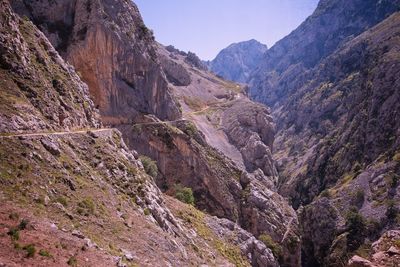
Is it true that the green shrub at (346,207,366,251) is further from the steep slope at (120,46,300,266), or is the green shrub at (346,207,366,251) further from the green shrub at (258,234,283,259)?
the green shrub at (258,234,283,259)

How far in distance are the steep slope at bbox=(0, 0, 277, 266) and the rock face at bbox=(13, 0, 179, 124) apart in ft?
72.6

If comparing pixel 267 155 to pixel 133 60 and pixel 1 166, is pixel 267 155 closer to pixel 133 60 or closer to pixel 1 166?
pixel 133 60

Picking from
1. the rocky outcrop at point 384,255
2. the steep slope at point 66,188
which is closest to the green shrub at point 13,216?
the steep slope at point 66,188

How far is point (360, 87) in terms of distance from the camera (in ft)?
566

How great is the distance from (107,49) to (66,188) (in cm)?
5500

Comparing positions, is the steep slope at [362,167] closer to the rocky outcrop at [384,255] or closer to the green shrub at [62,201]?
the green shrub at [62,201]

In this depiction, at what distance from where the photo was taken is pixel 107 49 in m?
82.3

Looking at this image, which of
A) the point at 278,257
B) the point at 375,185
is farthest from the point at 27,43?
the point at 375,185

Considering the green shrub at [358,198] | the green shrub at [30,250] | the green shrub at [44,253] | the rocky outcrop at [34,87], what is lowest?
the green shrub at [358,198]

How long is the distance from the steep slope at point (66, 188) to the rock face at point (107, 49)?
72.6 ft

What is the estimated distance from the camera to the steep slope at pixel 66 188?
2552 cm

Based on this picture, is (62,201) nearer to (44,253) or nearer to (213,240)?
(44,253)

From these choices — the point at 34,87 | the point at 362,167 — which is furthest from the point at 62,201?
the point at 362,167

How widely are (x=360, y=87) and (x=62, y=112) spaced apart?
153049 millimetres
